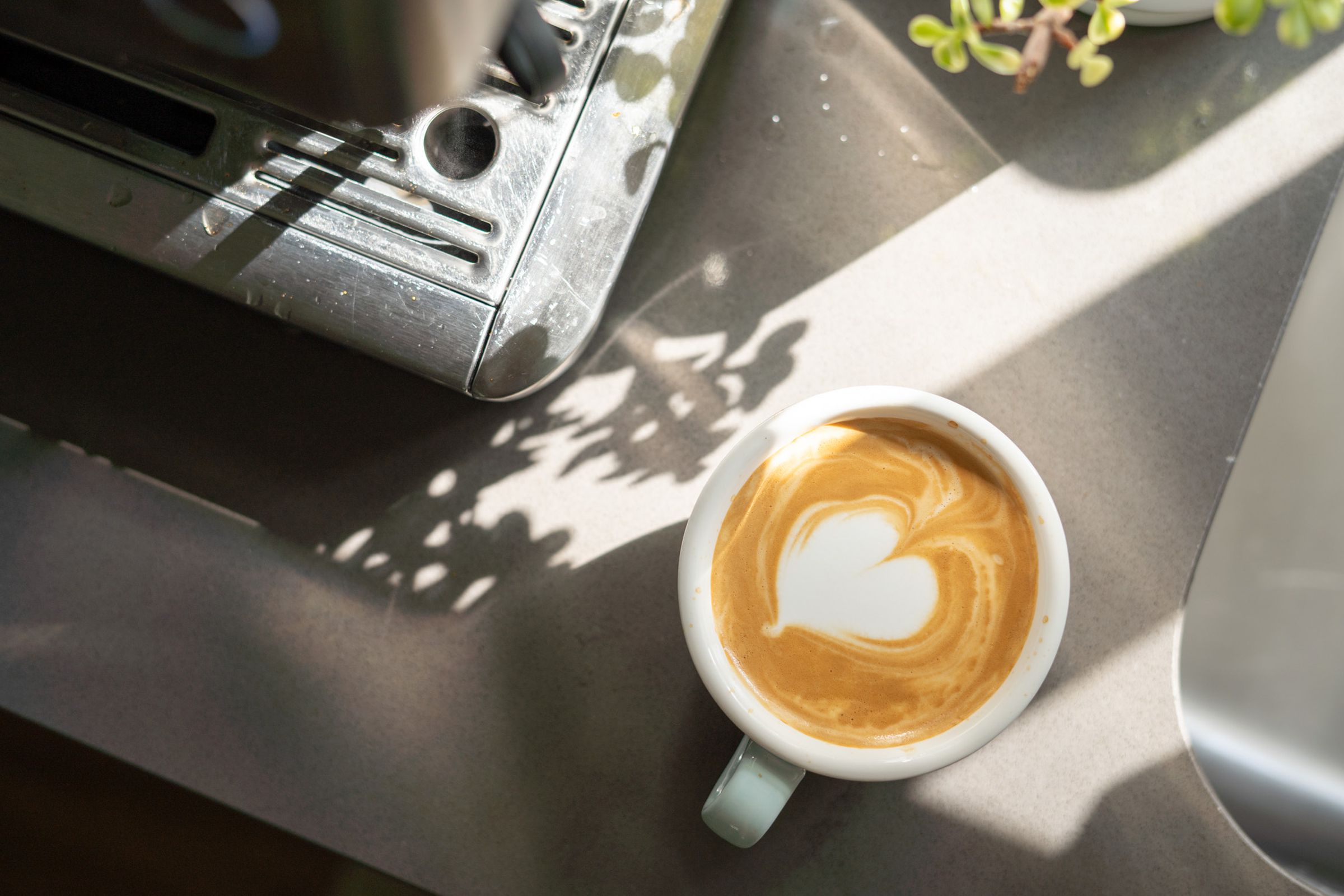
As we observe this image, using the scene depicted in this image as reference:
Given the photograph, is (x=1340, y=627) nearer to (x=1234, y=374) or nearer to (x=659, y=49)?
(x=1234, y=374)

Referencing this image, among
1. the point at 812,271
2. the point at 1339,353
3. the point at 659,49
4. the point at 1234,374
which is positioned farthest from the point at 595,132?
the point at 1339,353

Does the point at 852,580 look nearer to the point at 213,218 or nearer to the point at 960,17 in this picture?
the point at 960,17

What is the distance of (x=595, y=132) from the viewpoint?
0.47 metres

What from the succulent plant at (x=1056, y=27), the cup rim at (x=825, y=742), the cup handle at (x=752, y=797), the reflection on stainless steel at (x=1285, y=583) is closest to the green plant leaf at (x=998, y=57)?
the succulent plant at (x=1056, y=27)

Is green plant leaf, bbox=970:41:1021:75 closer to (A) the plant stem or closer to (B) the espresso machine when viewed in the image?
(A) the plant stem

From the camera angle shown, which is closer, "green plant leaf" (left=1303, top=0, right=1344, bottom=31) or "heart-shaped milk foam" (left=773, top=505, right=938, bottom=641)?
"green plant leaf" (left=1303, top=0, right=1344, bottom=31)

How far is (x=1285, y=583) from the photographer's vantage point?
2.39 ft

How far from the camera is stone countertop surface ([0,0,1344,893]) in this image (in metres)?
0.55

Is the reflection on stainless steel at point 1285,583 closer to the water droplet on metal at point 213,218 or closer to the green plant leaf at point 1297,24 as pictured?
the green plant leaf at point 1297,24

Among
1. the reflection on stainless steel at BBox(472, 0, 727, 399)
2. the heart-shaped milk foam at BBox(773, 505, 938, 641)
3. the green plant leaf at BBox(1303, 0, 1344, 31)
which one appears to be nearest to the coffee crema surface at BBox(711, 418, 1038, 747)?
the heart-shaped milk foam at BBox(773, 505, 938, 641)

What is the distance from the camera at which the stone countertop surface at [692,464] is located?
21.8 inches

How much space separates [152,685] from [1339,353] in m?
0.87

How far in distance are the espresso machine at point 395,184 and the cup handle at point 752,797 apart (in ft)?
0.75

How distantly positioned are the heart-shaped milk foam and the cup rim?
46 millimetres
